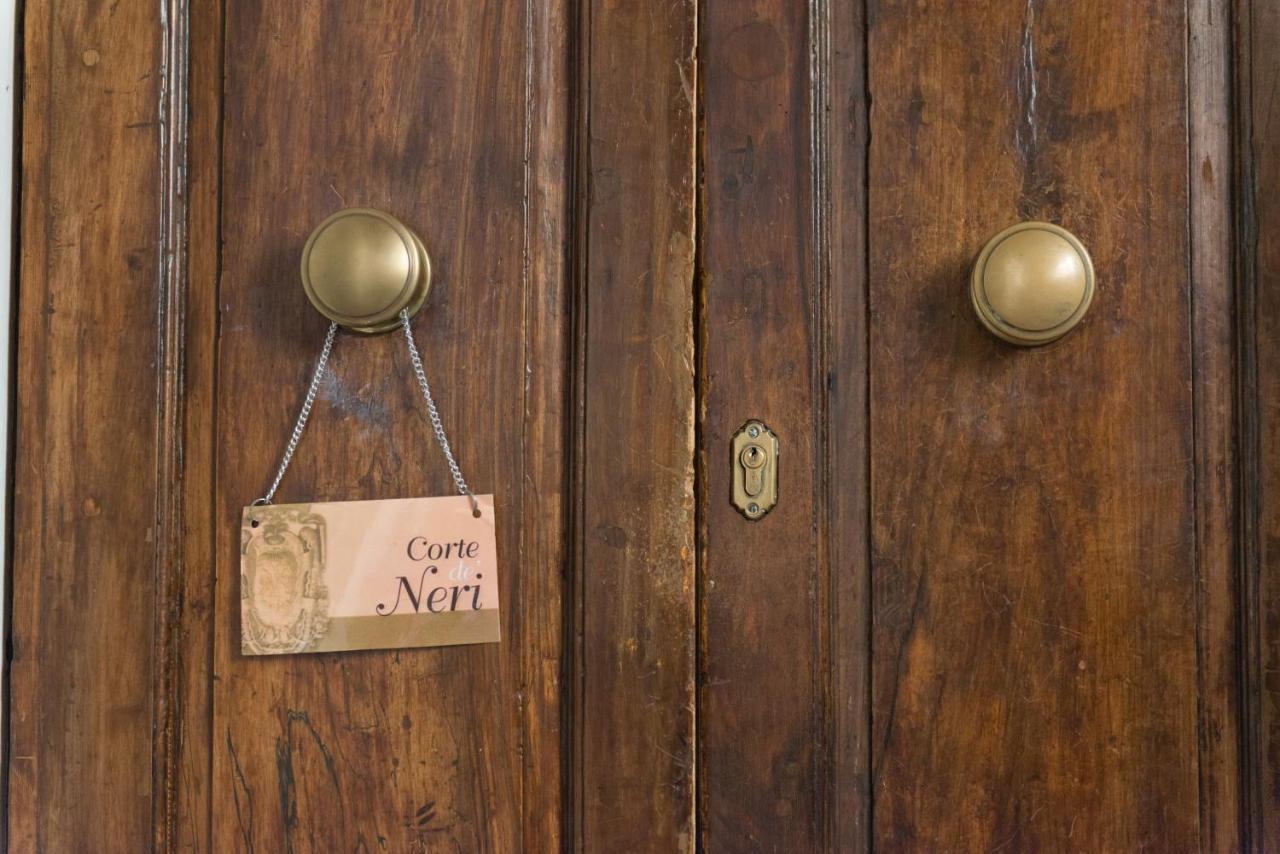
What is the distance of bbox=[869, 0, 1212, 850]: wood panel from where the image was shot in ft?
1.90

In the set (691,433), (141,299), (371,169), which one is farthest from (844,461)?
(141,299)

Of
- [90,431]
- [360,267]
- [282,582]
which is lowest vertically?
[282,582]

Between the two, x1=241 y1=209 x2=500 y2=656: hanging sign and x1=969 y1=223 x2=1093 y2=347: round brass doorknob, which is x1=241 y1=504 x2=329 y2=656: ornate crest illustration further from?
x1=969 y1=223 x2=1093 y2=347: round brass doorknob

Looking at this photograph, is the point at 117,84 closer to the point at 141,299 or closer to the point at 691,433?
the point at 141,299

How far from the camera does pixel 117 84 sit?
1.98 feet

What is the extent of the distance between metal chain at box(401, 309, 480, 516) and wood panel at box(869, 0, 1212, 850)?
0.28m

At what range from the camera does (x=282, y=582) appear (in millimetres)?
584

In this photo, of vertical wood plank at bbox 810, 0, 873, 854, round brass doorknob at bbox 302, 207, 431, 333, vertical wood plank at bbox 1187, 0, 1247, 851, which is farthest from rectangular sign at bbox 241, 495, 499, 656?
vertical wood plank at bbox 1187, 0, 1247, 851

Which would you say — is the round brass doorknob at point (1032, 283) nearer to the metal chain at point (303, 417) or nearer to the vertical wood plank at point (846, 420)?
the vertical wood plank at point (846, 420)

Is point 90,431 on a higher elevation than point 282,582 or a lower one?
higher

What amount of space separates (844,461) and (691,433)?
0.11 metres

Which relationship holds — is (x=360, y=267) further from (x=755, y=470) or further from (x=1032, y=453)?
(x=1032, y=453)

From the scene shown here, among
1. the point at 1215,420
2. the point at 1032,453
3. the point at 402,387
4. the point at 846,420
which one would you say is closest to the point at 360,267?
the point at 402,387

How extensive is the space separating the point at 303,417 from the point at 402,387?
7cm
